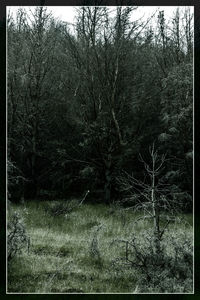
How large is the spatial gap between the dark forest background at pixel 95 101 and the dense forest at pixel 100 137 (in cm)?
1

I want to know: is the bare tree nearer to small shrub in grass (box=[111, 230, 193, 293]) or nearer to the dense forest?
the dense forest

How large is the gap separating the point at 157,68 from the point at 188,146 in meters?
1.01

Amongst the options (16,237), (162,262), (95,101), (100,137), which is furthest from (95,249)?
(95,101)

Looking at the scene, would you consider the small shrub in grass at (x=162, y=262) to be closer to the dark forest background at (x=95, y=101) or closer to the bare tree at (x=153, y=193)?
the bare tree at (x=153, y=193)

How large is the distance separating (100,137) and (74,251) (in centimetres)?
135

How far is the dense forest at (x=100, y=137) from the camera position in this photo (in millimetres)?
5172

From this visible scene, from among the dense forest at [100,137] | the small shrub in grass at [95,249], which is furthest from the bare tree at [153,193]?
the small shrub in grass at [95,249]

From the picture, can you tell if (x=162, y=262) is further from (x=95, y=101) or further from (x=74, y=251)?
(x=95, y=101)

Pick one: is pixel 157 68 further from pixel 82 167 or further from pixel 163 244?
pixel 163 244

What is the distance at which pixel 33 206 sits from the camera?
531 centimetres

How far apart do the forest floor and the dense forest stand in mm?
12

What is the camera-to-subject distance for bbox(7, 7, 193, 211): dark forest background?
17.6ft

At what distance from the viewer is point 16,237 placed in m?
5.12

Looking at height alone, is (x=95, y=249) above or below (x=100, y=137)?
below
